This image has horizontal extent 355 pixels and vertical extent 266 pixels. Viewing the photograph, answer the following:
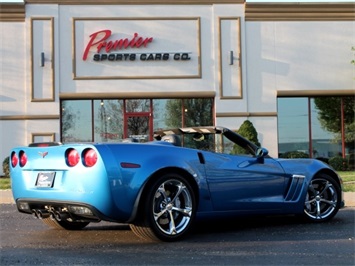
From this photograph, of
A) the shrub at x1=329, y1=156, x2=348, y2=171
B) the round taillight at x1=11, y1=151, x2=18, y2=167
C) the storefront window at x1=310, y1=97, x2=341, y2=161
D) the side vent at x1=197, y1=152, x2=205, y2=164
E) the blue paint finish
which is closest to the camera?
the blue paint finish

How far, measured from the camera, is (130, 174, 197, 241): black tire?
18.2 ft

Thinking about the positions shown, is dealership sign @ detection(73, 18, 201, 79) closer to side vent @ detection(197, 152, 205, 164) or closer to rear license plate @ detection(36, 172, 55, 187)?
side vent @ detection(197, 152, 205, 164)

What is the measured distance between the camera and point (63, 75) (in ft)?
66.6

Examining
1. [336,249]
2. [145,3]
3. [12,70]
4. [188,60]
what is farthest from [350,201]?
[12,70]

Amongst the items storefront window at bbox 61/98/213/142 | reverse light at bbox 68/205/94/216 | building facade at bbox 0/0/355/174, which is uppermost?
building facade at bbox 0/0/355/174

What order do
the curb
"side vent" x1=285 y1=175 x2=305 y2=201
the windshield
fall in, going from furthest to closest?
the curb < "side vent" x1=285 y1=175 x2=305 y2=201 < the windshield

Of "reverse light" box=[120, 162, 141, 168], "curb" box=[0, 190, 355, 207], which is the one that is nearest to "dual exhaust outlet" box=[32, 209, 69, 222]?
"reverse light" box=[120, 162, 141, 168]

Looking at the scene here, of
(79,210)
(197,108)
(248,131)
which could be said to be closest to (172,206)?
(79,210)

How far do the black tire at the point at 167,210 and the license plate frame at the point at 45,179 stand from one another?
94 cm

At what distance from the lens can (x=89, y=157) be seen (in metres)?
5.48

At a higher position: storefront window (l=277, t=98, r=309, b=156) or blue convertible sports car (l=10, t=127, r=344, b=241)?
storefront window (l=277, t=98, r=309, b=156)

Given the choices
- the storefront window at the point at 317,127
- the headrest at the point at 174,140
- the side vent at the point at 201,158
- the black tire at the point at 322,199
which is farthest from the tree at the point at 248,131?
the side vent at the point at 201,158

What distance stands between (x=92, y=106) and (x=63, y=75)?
1.55 metres

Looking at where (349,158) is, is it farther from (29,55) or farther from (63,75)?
(29,55)
